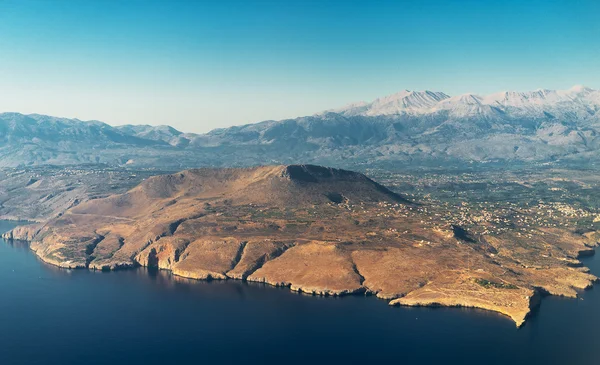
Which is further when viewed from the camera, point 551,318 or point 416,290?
point 416,290

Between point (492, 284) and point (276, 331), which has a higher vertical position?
point (492, 284)

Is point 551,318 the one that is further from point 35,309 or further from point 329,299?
point 35,309

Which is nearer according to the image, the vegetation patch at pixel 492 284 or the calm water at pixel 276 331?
the calm water at pixel 276 331

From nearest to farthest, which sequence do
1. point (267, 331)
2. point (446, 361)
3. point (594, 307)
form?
point (446, 361) → point (267, 331) → point (594, 307)

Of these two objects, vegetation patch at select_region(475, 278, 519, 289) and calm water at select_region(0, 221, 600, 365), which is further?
vegetation patch at select_region(475, 278, 519, 289)

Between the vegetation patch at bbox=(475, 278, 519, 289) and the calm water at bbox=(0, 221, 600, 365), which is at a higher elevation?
the vegetation patch at bbox=(475, 278, 519, 289)

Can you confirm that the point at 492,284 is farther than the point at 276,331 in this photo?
Yes

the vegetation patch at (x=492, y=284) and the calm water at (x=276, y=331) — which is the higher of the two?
the vegetation patch at (x=492, y=284)


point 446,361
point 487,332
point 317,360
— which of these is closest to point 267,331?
point 317,360
